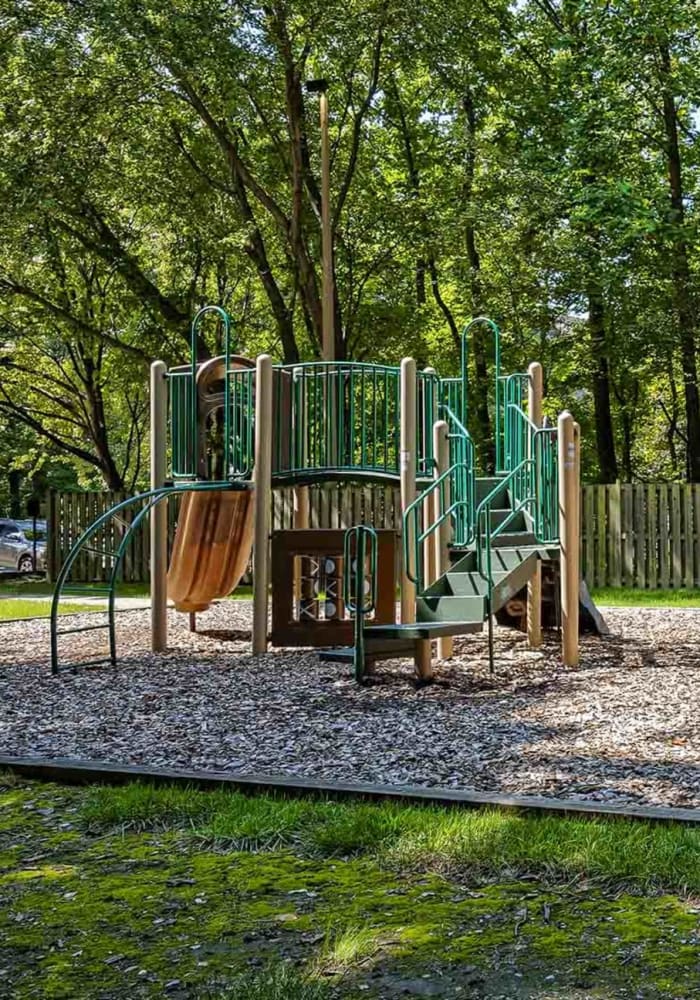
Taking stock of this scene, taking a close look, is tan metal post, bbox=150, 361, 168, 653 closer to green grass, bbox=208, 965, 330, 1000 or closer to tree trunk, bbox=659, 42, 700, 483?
green grass, bbox=208, 965, 330, 1000

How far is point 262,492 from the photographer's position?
415 inches

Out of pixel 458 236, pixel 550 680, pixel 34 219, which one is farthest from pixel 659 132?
pixel 550 680

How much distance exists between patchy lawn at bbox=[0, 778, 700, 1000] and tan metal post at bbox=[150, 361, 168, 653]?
19.7 feet

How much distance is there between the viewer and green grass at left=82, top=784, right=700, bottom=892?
3824 mm

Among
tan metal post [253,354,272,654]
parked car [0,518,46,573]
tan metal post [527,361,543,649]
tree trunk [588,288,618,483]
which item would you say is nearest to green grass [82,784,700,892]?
tan metal post [253,354,272,654]

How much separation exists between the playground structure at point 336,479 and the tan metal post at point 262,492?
1 centimetres

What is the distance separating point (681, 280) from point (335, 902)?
19806 mm

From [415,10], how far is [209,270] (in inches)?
380

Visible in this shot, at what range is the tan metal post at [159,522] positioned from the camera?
10.8 m

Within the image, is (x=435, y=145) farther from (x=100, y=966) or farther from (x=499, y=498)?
(x=100, y=966)

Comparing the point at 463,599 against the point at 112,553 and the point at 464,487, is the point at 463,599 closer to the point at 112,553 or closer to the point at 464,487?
the point at 464,487

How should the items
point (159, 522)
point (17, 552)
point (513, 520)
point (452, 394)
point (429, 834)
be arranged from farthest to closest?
point (17, 552)
point (452, 394)
point (159, 522)
point (513, 520)
point (429, 834)

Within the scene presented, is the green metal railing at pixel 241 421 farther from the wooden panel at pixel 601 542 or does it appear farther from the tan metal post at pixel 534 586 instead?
the wooden panel at pixel 601 542

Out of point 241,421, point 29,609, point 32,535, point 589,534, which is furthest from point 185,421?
point 32,535
